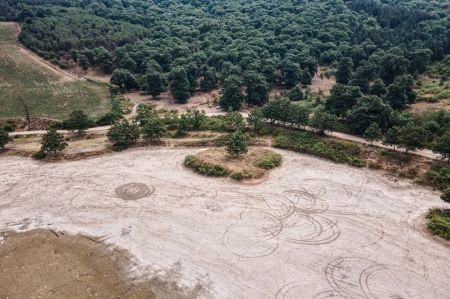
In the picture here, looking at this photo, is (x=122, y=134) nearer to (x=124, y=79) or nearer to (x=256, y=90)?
(x=256, y=90)

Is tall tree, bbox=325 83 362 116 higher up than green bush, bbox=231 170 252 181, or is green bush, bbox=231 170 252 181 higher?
tall tree, bbox=325 83 362 116

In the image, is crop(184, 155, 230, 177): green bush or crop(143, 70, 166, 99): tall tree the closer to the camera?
crop(184, 155, 230, 177): green bush

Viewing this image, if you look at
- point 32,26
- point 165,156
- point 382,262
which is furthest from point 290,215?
point 32,26

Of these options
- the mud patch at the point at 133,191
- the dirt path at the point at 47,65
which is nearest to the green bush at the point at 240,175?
the mud patch at the point at 133,191

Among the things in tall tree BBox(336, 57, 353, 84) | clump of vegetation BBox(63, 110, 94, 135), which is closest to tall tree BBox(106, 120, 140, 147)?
clump of vegetation BBox(63, 110, 94, 135)

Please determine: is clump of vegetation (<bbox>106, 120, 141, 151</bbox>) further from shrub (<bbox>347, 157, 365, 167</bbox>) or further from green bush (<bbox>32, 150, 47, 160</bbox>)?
shrub (<bbox>347, 157, 365, 167</bbox>)
